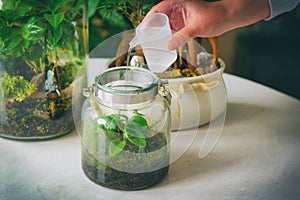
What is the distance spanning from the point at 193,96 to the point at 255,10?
194mm

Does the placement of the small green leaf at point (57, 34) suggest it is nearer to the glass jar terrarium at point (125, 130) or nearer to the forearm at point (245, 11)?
the glass jar terrarium at point (125, 130)

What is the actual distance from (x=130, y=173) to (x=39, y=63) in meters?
0.26

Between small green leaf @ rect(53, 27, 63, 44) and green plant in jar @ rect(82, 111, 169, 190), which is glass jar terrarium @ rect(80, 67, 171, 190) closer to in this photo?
green plant in jar @ rect(82, 111, 169, 190)

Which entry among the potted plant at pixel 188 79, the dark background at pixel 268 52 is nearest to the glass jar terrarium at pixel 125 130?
the potted plant at pixel 188 79

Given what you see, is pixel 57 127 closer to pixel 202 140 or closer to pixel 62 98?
pixel 62 98

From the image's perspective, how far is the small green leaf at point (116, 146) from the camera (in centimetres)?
81

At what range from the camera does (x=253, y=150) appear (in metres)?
0.98

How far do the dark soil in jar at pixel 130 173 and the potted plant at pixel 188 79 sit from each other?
139mm

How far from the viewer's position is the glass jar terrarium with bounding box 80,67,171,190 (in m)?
0.81

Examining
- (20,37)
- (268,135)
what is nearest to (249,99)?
(268,135)

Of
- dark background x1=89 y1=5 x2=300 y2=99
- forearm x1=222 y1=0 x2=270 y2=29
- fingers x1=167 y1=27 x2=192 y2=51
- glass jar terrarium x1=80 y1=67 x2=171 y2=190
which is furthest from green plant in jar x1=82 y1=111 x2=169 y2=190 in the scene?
dark background x1=89 y1=5 x2=300 y2=99

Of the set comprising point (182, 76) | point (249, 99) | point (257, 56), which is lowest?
point (257, 56)

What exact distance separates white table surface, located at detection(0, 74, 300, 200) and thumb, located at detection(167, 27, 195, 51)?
0.69 ft

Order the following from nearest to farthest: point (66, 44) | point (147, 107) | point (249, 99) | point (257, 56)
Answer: point (147, 107) < point (66, 44) < point (249, 99) < point (257, 56)
